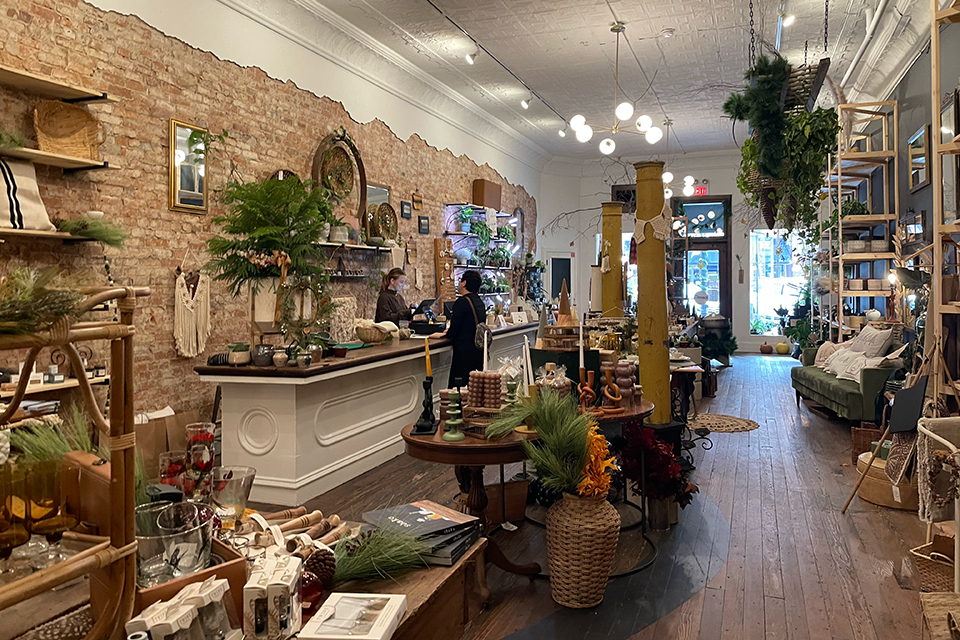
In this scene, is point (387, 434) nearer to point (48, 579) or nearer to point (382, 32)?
point (382, 32)

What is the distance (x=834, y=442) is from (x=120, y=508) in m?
7.16

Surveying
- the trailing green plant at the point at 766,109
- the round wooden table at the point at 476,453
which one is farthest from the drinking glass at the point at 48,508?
the trailing green plant at the point at 766,109

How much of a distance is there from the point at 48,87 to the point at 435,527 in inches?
161

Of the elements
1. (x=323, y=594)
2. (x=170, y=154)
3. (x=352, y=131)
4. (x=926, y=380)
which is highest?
(x=352, y=131)

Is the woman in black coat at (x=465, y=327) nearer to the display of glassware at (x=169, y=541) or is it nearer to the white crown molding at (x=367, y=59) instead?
the white crown molding at (x=367, y=59)

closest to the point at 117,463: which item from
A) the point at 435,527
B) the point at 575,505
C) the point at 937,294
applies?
the point at 435,527

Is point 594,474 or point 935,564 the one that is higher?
point 594,474

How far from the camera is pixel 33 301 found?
106cm

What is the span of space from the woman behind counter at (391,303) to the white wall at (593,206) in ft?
24.9

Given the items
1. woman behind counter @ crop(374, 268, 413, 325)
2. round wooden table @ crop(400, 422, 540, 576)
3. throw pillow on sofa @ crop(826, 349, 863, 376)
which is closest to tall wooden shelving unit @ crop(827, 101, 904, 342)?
throw pillow on sofa @ crop(826, 349, 863, 376)

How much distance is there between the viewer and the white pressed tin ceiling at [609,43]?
7.18 metres

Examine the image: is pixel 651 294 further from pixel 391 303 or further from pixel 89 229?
pixel 89 229

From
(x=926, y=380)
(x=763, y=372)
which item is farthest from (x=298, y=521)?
(x=763, y=372)

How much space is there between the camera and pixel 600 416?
155 inches
